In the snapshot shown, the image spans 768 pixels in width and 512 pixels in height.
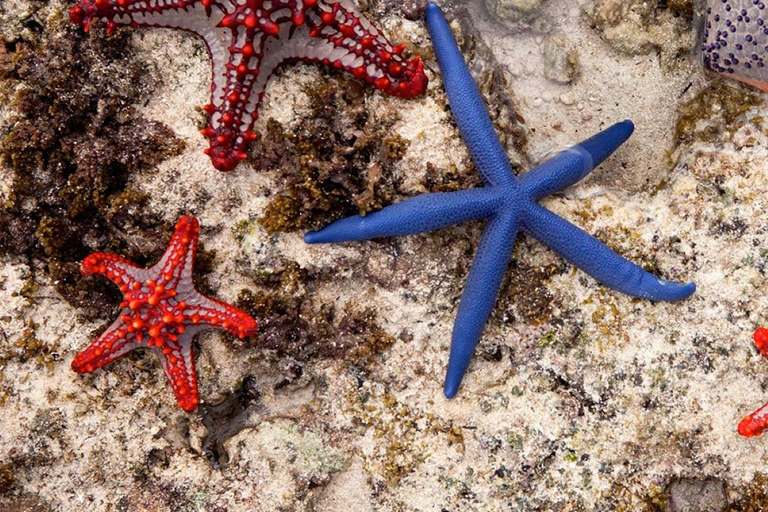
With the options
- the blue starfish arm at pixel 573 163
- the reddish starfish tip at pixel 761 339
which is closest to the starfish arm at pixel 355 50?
the blue starfish arm at pixel 573 163

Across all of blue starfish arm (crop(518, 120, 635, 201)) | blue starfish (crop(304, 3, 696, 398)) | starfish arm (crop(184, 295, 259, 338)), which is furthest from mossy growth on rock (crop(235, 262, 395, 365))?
blue starfish arm (crop(518, 120, 635, 201))

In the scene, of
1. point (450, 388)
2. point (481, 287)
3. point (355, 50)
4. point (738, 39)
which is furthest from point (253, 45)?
point (738, 39)

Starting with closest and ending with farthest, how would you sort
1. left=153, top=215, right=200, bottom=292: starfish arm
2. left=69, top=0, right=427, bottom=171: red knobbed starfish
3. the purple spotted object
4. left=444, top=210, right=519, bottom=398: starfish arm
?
left=69, top=0, right=427, bottom=171: red knobbed starfish < left=153, top=215, right=200, bottom=292: starfish arm < left=444, top=210, right=519, bottom=398: starfish arm < the purple spotted object

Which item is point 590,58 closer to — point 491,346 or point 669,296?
point 669,296

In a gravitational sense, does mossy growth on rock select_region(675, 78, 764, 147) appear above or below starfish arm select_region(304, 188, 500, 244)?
above

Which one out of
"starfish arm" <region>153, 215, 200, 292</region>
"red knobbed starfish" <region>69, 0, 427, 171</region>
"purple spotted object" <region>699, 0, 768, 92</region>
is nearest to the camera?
Answer: "red knobbed starfish" <region>69, 0, 427, 171</region>

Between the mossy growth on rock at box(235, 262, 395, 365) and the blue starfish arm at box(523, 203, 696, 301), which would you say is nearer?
the blue starfish arm at box(523, 203, 696, 301)

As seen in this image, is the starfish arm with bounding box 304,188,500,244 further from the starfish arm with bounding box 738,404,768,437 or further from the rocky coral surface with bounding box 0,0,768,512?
the starfish arm with bounding box 738,404,768,437

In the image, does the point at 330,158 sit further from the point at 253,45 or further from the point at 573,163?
the point at 573,163
